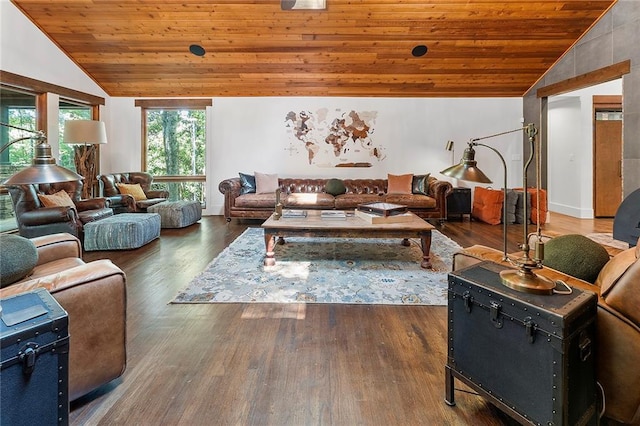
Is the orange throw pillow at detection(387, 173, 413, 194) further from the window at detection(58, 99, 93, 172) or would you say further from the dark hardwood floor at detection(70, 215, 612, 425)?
the window at detection(58, 99, 93, 172)

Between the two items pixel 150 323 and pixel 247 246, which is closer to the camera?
pixel 150 323

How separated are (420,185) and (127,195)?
488 cm

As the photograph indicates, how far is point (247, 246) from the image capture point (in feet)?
13.7

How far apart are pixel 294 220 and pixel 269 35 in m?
3.04

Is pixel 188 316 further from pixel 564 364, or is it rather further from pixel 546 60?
pixel 546 60

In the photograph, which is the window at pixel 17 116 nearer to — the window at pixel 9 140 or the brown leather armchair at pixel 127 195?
the window at pixel 9 140

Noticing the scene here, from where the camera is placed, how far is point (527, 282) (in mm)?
1198

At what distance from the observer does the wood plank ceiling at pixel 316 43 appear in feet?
14.7

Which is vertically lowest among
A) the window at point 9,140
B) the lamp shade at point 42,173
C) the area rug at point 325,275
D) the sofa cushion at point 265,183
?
the area rug at point 325,275

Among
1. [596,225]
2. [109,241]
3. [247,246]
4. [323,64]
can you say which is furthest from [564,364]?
[596,225]

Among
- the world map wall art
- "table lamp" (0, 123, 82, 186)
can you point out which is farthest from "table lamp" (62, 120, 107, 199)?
"table lamp" (0, 123, 82, 186)

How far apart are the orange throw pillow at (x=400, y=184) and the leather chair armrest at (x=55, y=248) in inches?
190

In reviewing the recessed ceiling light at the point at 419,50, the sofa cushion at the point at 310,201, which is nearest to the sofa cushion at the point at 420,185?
the sofa cushion at the point at 310,201

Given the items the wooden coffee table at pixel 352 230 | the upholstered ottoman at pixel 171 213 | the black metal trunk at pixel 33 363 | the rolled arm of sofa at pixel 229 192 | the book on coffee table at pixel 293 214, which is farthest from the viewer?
the rolled arm of sofa at pixel 229 192
